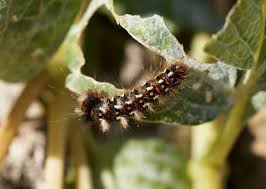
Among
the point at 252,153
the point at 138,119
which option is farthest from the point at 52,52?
the point at 252,153

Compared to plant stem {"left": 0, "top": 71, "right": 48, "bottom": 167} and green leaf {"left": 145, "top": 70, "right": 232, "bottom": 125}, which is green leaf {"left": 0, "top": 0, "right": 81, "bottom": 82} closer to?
plant stem {"left": 0, "top": 71, "right": 48, "bottom": 167}

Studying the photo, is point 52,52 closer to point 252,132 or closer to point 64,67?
point 64,67

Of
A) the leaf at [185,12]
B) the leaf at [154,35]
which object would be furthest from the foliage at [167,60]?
the leaf at [185,12]

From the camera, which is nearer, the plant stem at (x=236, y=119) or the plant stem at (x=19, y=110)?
the plant stem at (x=236, y=119)

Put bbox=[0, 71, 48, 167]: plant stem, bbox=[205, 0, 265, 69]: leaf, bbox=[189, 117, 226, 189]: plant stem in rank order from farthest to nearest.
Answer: bbox=[189, 117, 226, 189]: plant stem → bbox=[0, 71, 48, 167]: plant stem → bbox=[205, 0, 265, 69]: leaf

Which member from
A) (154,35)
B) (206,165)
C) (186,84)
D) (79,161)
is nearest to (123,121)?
(186,84)

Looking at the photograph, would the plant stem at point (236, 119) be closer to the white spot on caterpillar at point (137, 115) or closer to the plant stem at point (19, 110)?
the white spot on caterpillar at point (137, 115)

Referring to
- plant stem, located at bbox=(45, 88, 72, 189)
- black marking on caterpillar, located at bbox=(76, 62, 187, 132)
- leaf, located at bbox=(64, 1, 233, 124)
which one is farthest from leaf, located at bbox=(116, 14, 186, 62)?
plant stem, located at bbox=(45, 88, 72, 189)
